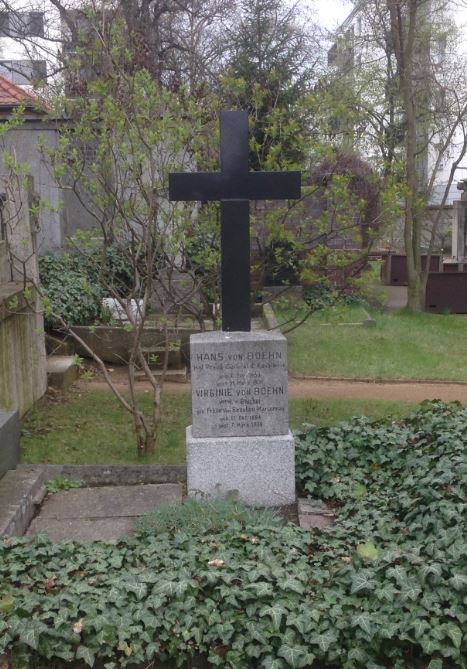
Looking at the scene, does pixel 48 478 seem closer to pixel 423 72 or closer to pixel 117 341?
pixel 117 341

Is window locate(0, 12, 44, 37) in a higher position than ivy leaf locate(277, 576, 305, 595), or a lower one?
higher

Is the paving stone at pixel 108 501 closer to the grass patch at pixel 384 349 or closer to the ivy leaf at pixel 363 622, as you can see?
the ivy leaf at pixel 363 622

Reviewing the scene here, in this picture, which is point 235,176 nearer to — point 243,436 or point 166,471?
point 243,436

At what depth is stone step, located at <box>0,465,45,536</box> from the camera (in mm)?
5503

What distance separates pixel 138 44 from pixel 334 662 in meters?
8.43

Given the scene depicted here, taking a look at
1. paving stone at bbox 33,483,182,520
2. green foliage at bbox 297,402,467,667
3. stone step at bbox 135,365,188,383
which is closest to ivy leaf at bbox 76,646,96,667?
green foliage at bbox 297,402,467,667

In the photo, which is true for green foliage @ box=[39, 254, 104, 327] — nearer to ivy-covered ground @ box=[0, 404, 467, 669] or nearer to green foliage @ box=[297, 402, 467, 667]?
green foliage @ box=[297, 402, 467, 667]

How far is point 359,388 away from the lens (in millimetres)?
11398

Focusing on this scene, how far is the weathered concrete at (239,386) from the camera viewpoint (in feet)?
19.9

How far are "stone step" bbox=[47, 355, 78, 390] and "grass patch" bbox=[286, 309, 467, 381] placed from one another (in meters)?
3.37

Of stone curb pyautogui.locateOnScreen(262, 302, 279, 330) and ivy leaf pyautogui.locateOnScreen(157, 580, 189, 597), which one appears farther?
stone curb pyautogui.locateOnScreen(262, 302, 279, 330)

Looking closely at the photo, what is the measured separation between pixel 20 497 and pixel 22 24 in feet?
66.7

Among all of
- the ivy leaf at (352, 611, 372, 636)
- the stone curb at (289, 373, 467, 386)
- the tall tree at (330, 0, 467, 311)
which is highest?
the tall tree at (330, 0, 467, 311)

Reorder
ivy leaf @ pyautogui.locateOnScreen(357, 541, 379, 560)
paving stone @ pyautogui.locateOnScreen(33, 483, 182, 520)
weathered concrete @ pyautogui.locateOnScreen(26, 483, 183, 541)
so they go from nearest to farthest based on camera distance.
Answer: ivy leaf @ pyautogui.locateOnScreen(357, 541, 379, 560)
weathered concrete @ pyautogui.locateOnScreen(26, 483, 183, 541)
paving stone @ pyautogui.locateOnScreen(33, 483, 182, 520)
